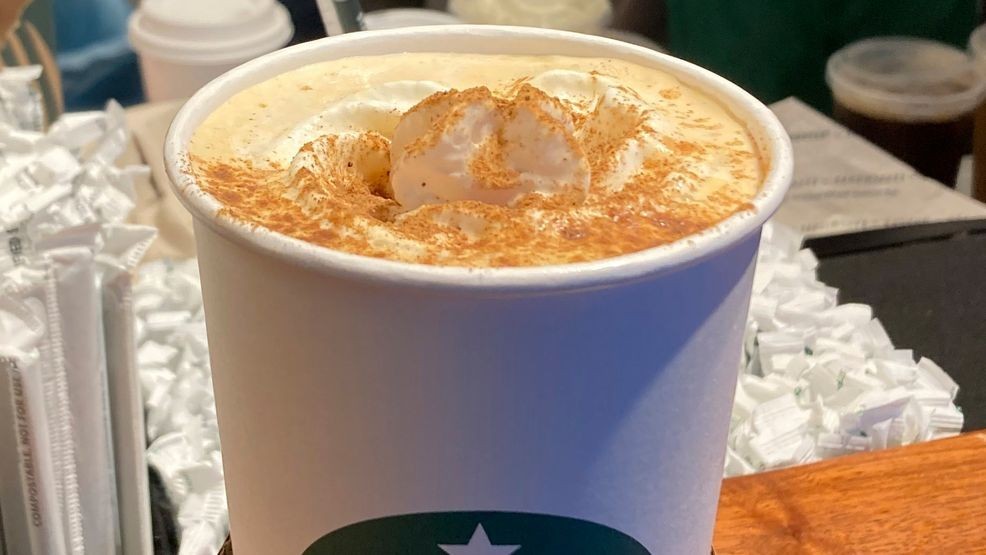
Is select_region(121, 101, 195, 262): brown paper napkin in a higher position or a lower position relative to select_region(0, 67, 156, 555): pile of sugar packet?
lower

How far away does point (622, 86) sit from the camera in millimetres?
535

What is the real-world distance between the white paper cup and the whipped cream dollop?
6 cm

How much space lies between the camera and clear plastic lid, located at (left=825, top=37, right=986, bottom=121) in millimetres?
1453

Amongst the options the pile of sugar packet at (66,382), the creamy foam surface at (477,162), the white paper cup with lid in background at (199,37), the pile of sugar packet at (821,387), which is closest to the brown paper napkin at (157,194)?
the white paper cup with lid in background at (199,37)

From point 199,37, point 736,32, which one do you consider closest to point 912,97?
point 736,32

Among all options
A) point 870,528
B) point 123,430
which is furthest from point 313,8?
point 870,528

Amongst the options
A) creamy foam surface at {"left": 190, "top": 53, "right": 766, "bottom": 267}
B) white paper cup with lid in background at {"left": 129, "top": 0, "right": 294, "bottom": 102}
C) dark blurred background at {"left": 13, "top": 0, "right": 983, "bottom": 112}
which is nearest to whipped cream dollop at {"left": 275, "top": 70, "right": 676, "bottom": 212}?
creamy foam surface at {"left": 190, "top": 53, "right": 766, "bottom": 267}

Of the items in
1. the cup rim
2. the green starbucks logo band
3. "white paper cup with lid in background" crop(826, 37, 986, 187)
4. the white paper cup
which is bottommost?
"white paper cup with lid in background" crop(826, 37, 986, 187)

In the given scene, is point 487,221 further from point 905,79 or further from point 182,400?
point 905,79

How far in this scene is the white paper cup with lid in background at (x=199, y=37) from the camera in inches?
50.1

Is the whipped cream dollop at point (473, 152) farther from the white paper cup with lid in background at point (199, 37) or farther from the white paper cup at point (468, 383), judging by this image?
the white paper cup with lid in background at point (199, 37)

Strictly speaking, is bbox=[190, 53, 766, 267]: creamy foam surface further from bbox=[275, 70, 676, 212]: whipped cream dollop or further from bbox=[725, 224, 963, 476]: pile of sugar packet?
bbox=[725, 224, 963, 476]: pile of sugar packet

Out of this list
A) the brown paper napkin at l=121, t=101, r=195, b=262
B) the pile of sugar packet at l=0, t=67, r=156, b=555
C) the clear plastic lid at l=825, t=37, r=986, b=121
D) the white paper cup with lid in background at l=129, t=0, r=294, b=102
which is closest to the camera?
the pile of sugar packet at l=0, t=67, r=156, b=555

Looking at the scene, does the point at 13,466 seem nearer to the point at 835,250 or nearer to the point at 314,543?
the point at 314,543
